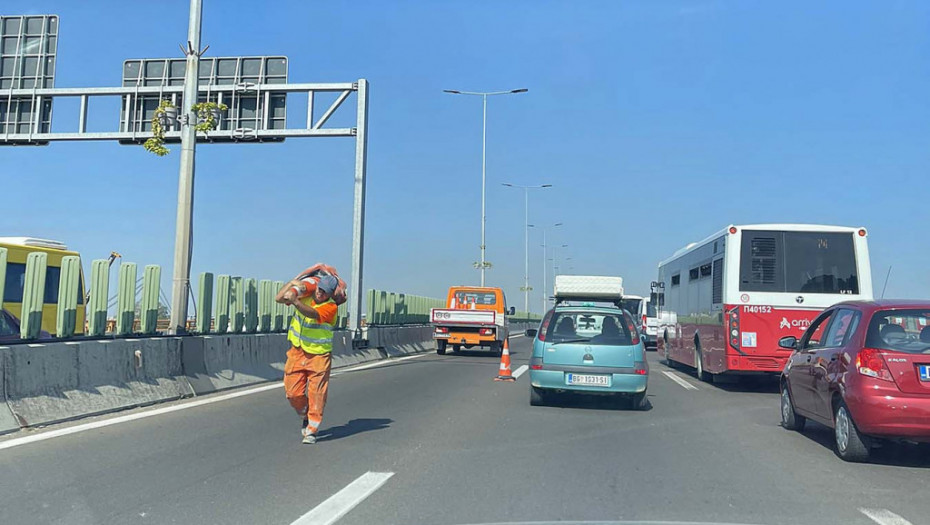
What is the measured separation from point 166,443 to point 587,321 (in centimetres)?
622

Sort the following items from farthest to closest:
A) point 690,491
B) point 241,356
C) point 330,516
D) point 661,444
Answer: point 241,356, point 661,444, point 690,491, point 330,516

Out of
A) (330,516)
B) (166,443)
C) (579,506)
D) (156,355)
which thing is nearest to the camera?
(330,516)

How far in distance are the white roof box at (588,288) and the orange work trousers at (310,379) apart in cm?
1533

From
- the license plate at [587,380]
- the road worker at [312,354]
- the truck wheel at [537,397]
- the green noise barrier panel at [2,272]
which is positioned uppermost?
the green noise barrier panel at [2,272]

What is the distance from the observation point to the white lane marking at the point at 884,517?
564 cm

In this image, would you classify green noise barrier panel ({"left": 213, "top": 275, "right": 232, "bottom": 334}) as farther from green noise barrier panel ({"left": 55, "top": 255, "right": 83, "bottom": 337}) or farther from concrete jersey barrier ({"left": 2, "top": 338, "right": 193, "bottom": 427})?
green noise barrier panel ({"left": 55, "top": 255, "right": 83, "bottom": 337})

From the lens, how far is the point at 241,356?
46.6 ft

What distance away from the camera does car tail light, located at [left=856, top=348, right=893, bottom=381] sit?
302 inches

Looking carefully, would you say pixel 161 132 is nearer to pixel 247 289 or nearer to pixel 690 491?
pixel 247 289

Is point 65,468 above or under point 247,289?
under

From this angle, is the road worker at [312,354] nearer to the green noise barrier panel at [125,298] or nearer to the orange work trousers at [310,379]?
the orange work trousers at [310,379]

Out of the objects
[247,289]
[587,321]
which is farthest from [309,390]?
[247,289]

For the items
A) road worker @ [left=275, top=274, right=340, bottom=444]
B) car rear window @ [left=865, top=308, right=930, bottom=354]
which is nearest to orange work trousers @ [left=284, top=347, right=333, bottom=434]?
road worker @ [left=275, top=274, right=340, bottom=444]

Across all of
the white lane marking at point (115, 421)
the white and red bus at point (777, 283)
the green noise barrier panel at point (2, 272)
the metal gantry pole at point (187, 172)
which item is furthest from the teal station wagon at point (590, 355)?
the green noise barrier panel at point (2, 272)
